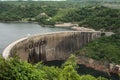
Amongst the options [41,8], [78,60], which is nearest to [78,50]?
[78,60]

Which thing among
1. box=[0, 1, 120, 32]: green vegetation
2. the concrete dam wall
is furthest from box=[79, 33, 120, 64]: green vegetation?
box=[0, 1, 120, 32]: green vegetation

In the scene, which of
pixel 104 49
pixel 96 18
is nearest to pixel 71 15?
pixel 96 18

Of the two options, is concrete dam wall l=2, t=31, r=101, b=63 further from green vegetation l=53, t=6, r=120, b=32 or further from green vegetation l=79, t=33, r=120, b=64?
green vegetation l=53, t=6, r=120, b=32

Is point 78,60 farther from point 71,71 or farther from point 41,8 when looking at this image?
point 41,8

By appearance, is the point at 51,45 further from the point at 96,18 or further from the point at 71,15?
the point at 71,15

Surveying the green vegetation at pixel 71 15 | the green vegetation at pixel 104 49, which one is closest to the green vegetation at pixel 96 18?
the green vegetation at pixel 71 15
